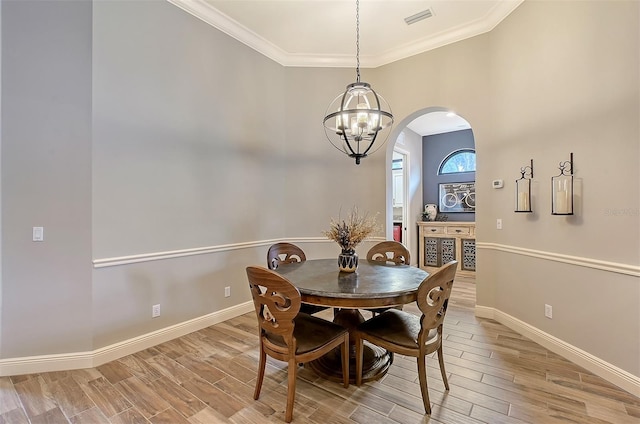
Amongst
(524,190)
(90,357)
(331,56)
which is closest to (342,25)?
(331,56)

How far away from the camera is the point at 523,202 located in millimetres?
2951

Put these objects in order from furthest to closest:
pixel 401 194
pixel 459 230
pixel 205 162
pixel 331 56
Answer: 1. pixel 401 194
2. pixel 459 230
3. pixel 331 56
4. pixel 205 162

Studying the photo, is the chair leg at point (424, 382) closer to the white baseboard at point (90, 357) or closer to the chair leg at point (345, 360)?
the chair leg at point (345, 360)

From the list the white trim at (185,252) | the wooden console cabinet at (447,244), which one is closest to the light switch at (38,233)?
the white trim at (185,252)

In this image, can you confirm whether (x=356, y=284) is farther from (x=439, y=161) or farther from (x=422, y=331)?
(x=439, y=161)

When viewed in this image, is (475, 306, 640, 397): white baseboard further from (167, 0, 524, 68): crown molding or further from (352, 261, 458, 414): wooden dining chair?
(167, 0, 524, 68): crown molding

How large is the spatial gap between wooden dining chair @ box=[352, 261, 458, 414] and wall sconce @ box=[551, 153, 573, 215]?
1319 mm

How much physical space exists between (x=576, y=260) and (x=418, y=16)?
295cm

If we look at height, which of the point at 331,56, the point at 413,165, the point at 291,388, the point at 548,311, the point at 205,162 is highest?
the point at 331,56

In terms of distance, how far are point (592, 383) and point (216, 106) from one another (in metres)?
4.19

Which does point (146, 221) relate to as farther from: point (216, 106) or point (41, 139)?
point (216, 106)

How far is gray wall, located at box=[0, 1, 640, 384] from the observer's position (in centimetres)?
222

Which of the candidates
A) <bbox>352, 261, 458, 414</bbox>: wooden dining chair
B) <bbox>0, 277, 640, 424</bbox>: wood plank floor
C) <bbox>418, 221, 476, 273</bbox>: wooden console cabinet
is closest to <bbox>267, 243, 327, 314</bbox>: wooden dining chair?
<bbox>0, 277, 640, 424</bbox>: wood plank floor

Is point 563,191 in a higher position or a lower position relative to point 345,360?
higher
